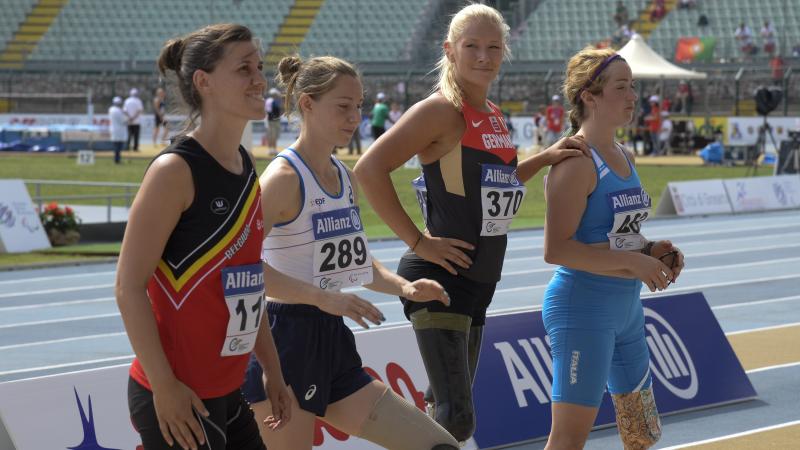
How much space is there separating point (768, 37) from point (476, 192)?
131 ft

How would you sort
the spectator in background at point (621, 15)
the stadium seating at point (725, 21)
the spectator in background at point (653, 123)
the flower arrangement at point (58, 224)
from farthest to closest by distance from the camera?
1. the spectator in background at point (621, 15)
2. the stadium seating at point (725, 21)
3. the spectator in background at point (653, 123)
4. the flower arrangement at point (58, 224)

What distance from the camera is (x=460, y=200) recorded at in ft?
15.4

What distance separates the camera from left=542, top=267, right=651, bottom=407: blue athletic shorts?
4594 millimetres

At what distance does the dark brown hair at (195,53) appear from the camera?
10.9 feet

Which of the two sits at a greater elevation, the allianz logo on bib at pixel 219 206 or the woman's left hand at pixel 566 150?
the allianz logo on bib at pixel 219 206

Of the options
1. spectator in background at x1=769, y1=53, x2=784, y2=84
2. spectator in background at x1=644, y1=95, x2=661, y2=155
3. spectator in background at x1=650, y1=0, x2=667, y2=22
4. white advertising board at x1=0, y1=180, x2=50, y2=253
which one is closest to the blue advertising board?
white advertising board at x1=0, y1=180, x2=50, y2=253

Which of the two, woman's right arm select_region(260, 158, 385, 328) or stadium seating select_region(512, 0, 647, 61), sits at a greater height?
woman's right arm select_region(260, 158, 385, 328)

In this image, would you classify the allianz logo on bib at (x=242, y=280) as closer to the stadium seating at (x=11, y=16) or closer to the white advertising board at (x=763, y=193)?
the white advertising board at (x=763, y=193)

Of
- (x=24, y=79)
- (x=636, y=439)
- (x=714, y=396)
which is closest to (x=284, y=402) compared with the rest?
(x=636, y=439)

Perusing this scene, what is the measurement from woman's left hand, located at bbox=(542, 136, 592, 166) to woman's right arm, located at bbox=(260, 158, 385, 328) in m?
0.99

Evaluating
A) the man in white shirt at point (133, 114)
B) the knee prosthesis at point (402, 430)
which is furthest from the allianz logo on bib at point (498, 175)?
the man in white shirt at point (133, 114)

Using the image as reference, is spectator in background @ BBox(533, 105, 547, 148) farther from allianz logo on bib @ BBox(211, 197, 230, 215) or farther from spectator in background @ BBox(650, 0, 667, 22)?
allianz logo on bib @ BBox(211, 197, 230, 215)

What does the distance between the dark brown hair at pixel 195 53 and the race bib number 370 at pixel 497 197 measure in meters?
1.48

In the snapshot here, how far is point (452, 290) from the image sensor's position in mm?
4680
